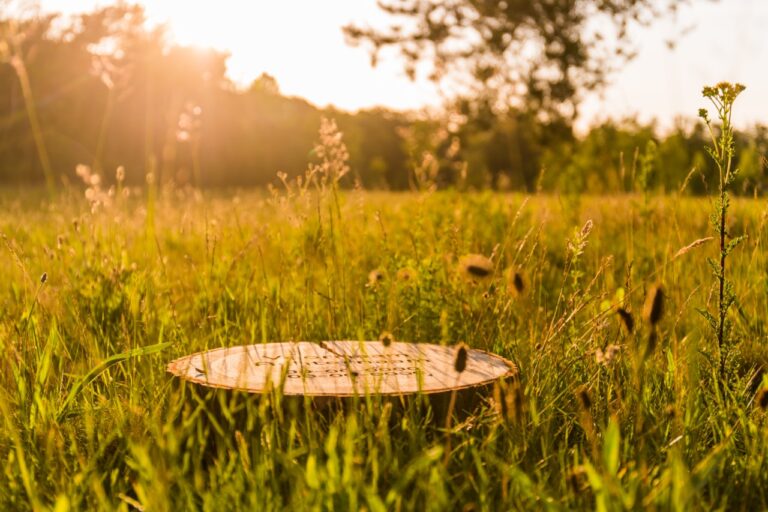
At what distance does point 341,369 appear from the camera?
2.29 m

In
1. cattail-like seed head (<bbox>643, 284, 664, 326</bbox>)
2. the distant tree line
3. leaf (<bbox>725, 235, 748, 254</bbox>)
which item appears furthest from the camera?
the distant tree line

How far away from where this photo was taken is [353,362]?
2.36 m

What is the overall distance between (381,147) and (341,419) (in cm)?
2190

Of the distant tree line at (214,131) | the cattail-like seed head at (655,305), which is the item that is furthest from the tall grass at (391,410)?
the distant tree line at (214,131)

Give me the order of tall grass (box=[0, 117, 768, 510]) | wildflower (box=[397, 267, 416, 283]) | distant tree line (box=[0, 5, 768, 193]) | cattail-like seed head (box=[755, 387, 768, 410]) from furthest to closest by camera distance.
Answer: distant tree line (box=[0, 5, 768, 193]) → wildflower (box=[397, 267, 416, 283]) → cattail-like seed head (box=[755, 387, 768, 410]) → tall grass (box=[0, 117, 768, 510])

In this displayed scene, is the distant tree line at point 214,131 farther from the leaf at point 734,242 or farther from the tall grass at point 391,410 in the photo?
the leaf at point 734,242

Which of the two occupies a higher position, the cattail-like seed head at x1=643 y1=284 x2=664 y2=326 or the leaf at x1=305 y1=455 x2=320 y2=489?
the cattail-like seed head at x1=643 y1=284 x2=664 y2=326

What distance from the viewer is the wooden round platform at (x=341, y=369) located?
2.04 m

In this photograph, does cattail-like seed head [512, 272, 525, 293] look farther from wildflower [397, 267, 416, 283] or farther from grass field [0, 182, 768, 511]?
wildflower [397, 267, 416, 283]

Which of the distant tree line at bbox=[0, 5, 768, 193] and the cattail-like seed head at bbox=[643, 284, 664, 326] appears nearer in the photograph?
the cattail-like seed head at bbox=[643, 284, 664, 326]

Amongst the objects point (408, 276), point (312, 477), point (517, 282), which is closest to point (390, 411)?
point (312, 477)

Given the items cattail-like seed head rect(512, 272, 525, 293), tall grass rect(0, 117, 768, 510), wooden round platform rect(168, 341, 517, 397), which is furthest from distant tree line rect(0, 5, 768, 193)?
cattail-like seed head rect(512, 272, 525, 293)

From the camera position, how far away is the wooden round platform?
204 centimetres

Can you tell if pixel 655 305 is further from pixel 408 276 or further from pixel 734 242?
pixel 408 276
